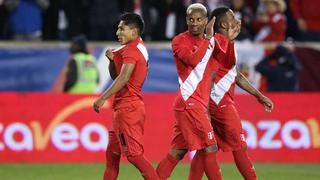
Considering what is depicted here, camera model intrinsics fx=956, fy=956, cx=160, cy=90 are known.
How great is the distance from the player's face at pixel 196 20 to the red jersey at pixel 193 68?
0.34ft

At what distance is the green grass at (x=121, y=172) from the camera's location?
13664 mm

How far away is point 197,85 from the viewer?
10.5 metres

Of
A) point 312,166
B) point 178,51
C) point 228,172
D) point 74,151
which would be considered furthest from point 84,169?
point 178,51

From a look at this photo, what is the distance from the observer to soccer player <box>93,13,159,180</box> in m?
10.5

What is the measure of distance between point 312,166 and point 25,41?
6612 mm

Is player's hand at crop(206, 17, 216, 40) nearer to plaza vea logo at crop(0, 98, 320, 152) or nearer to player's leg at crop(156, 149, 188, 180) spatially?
player's leg at crop(156, 149, 188, 180)

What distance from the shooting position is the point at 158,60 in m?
18.8

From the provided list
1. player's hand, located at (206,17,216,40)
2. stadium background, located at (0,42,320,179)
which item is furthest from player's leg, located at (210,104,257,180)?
stadium background, located at (0,42,320,179)

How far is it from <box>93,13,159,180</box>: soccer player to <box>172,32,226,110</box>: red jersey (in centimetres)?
43

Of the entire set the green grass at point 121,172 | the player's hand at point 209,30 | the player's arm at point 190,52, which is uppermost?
the player's hand at point 209,30

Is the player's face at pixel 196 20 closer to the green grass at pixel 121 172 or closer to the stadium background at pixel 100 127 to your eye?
the green grass at pixel 121 172

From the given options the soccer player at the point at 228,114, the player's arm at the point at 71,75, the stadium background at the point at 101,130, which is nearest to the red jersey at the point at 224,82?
the soccer player at the point at 228,114

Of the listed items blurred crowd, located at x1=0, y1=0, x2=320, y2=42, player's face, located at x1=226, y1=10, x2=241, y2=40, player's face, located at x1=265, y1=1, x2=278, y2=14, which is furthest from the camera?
blurred crowd, located at x1=0, y1=0, x2=320, y2=42

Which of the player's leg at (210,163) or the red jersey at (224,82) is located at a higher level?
the red jersey at (224,82)
